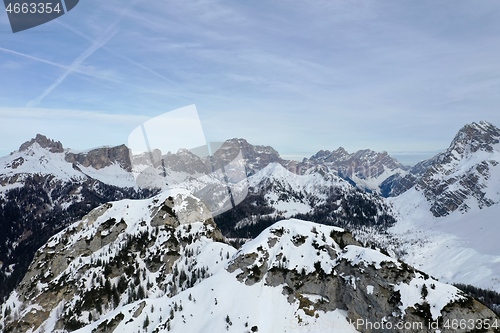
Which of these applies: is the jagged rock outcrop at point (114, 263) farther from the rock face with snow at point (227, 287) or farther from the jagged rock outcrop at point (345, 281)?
the jagged rock outcrop at point (345, 281)

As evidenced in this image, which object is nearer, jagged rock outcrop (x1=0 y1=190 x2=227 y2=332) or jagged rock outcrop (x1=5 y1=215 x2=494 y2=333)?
jagged rock outcrop (x1=5 y1=215 x2=494 y2=333)

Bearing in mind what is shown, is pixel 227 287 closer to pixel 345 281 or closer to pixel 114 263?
pixel 345 281

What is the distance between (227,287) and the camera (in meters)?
72.6

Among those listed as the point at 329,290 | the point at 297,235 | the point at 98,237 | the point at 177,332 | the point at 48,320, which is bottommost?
the point at 48,320

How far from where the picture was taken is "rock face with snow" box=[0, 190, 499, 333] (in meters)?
63.1

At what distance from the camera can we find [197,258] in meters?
109

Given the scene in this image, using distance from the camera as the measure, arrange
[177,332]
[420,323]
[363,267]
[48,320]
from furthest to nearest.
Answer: [48,320] < [363,267] < [177,332] < [420,323]

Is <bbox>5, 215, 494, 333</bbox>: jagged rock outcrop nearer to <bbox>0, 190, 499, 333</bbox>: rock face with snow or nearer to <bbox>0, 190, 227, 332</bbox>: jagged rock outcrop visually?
<bbox>0, 190, 499, 333</bbox>: rock face with snow

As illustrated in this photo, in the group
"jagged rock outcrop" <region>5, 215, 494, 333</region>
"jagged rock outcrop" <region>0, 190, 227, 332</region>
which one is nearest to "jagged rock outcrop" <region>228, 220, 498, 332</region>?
"jagged rock outcrop" <region>5, 215, 494, 333</region>

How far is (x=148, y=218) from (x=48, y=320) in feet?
162

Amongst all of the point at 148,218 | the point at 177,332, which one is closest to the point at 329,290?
the point at 177,332

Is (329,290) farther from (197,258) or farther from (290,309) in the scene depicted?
(197,258)

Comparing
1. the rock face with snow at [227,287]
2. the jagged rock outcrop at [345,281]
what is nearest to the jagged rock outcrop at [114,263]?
the rock face with snow at [227,287]

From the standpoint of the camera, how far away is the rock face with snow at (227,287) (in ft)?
207
